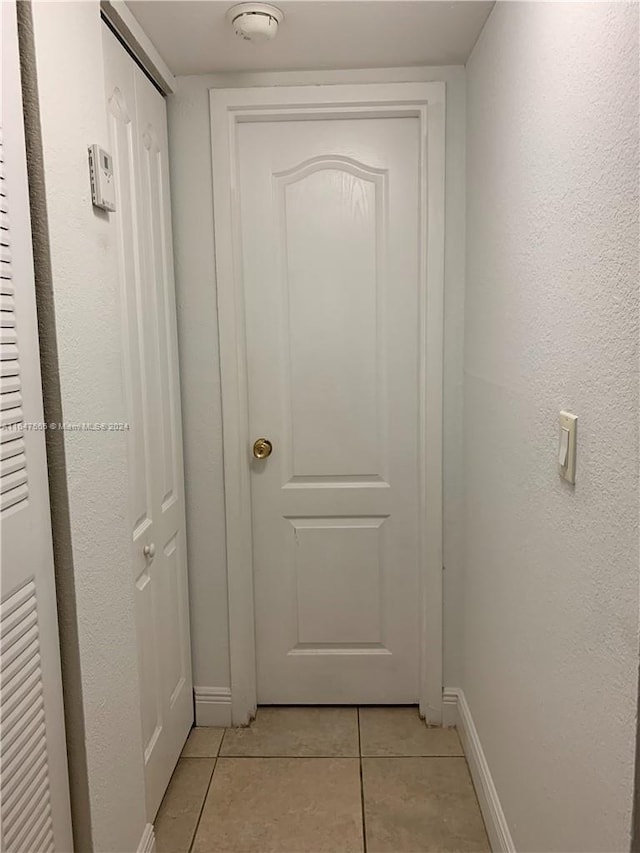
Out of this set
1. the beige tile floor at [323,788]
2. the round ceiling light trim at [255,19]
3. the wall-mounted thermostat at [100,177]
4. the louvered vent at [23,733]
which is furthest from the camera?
the beige tile floor at [323,788]

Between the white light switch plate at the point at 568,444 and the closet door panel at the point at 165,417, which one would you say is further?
the closet door panel at the point at 165,417

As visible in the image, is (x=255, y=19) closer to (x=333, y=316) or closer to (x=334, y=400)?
(x=333, y=316)

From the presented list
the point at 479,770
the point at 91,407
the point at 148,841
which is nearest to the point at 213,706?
the point at 148,841

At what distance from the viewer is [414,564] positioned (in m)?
2.28

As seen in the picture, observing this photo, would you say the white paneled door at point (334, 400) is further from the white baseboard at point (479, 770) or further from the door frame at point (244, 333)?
the white baseboard at point (479, 770)

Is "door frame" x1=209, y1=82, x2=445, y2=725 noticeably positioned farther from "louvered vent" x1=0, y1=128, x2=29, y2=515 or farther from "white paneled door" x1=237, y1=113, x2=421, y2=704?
"louvered vent" x1=0, y1=128, x2=29, y2=515

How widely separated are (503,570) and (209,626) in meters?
1.14

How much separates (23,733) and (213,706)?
1292 millimetres

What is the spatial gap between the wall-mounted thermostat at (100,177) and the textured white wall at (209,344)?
27.8 inches

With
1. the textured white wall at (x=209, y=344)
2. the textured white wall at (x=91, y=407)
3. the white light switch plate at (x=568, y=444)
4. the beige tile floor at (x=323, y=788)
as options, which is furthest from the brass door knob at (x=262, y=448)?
the white light switch plate at (x=568, y=444)

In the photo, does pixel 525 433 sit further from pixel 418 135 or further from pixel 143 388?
pixel 418 135

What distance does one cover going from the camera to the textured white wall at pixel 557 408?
2.97 feet

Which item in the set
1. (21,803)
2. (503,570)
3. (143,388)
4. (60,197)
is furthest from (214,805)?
(60,197)

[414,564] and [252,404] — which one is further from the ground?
[252,404]
